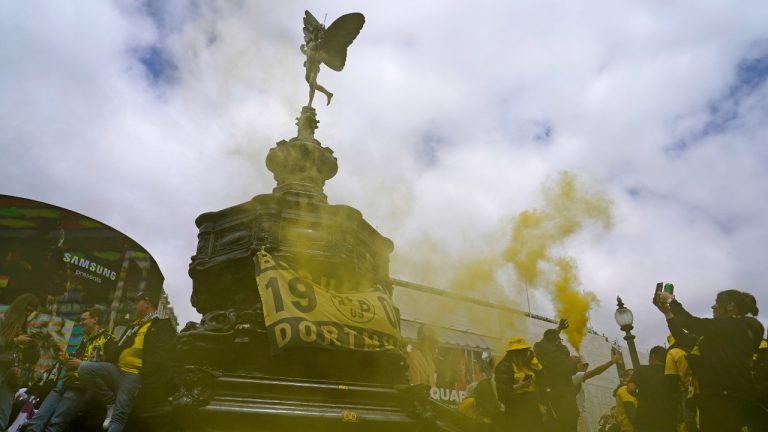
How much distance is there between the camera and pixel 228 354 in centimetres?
449

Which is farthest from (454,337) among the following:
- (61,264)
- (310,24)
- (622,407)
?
(61,264)

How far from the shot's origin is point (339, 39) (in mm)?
8258

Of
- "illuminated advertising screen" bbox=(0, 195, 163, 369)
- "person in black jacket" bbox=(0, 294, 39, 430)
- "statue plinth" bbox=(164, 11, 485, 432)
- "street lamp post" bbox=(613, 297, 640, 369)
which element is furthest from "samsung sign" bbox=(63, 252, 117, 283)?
"street lamp post" bbox=(613, 297, 640, 369)

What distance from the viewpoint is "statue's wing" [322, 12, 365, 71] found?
319 inches

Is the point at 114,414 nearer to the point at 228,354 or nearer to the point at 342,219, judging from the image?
the point at 228,354

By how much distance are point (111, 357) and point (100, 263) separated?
17518 mm

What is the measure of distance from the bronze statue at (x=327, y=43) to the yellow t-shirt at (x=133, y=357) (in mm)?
4977

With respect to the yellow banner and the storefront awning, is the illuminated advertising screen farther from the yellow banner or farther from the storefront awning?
the yellow banner

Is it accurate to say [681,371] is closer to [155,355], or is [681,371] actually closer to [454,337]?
[155,355]

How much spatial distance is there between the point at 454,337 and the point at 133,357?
47.7 feet

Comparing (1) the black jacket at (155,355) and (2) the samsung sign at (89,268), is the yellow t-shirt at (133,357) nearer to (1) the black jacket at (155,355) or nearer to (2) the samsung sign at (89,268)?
(1) the black jacket at (155,355)

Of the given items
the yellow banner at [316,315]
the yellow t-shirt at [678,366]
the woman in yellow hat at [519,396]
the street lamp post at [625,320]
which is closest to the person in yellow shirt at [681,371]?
the yellow t-shirt at [678,366]

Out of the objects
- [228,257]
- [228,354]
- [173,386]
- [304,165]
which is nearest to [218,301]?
[228,257]

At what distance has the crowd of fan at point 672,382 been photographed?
3369mm
